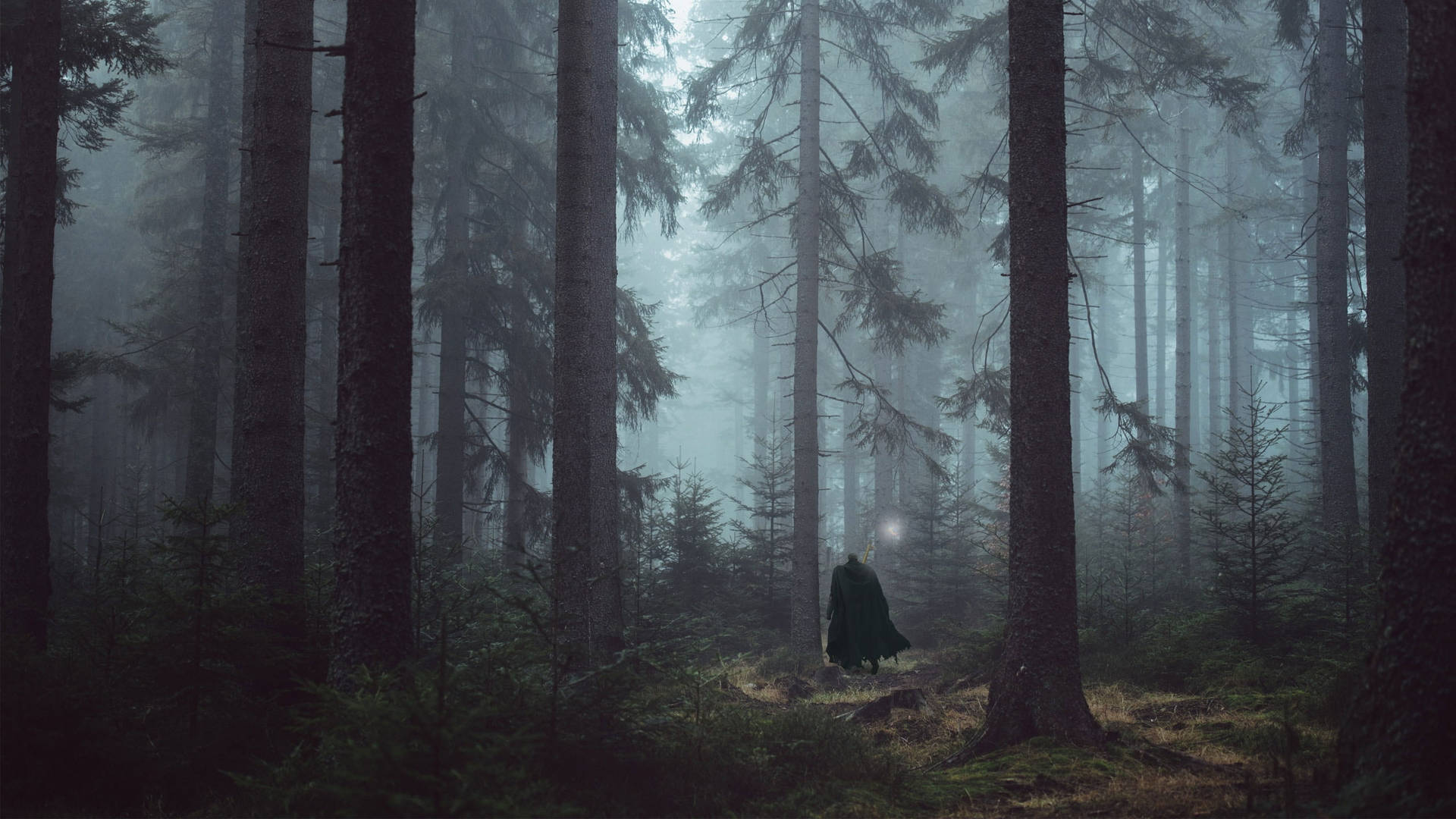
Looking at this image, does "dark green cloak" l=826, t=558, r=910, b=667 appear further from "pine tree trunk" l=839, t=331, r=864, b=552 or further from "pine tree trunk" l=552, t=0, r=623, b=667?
"pine tree trunk" l=839, t=331, r=864, b=552

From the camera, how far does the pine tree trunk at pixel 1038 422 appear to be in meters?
7.02

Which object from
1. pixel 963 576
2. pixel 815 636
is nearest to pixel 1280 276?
pixel 963 576

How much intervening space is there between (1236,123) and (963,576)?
10173 millimetres

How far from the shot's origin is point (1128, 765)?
6.21 metres

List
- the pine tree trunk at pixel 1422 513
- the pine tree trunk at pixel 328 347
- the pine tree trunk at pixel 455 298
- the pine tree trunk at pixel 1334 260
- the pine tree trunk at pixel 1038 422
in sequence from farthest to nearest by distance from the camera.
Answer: the pine tree trunk at pixel 328 347
the pine tree trunk at pixel 455 298
the pine tree trunk at pixel 1334 260
the pine tree trunk at pixel 1038 422
the pine tree trunk at pixel 1422 513

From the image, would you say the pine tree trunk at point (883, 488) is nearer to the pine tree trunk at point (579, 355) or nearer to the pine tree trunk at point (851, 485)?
the pine tree trunk at point (851, 485)

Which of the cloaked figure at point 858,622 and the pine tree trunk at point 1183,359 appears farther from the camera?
the pine tree trunk at point 1183,359

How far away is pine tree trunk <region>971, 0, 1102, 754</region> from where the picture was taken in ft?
23.0

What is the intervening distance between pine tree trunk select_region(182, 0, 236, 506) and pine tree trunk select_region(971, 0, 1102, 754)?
49.1 feet

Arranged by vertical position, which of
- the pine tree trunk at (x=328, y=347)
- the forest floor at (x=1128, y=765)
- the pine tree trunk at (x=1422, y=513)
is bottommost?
the forest floor at (x=1128, y=765)

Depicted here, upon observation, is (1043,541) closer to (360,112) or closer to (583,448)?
(583,448)

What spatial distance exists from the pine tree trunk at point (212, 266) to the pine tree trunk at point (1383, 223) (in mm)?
18714

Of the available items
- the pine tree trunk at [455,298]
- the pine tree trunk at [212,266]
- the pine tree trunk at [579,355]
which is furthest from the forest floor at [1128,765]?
the pine tree trunk at [212,266]

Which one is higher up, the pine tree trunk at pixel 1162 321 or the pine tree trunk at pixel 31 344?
the pine tree trunk at pixel 1162 321
